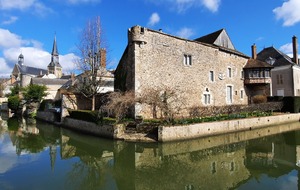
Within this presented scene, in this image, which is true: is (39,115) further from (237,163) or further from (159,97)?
(237,163)

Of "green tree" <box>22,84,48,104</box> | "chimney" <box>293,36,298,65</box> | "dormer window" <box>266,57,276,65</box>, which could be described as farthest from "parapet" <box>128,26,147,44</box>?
"chimney" <box>293,36,298,65</box>

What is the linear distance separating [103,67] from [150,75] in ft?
20.5

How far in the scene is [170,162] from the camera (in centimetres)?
902

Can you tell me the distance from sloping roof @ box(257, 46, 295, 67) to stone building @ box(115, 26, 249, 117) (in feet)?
23.6

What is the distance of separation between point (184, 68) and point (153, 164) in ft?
37.0

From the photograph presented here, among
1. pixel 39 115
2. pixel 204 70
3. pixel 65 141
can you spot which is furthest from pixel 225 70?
pixel 39 115

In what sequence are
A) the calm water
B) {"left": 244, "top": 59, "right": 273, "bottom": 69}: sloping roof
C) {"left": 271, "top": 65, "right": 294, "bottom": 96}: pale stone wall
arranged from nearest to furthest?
the calm water < {"left": 244, "top": 59, "right": 273, "bottom": 69}: sloping roof < {"left": 271, "top": 65, "right": 294, "bottom": 96}: pale stone wall

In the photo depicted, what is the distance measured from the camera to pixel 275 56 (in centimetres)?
2936

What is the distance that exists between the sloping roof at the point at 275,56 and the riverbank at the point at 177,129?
1320 cm

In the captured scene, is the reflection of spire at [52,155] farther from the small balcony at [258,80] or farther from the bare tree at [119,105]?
the small balcony at [258,80]

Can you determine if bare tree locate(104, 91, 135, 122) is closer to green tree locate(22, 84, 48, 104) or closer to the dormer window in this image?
green tree locate(22, 84, 48, 104)

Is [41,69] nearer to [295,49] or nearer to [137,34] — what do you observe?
[137,34]

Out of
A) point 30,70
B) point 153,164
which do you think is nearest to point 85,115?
point 153,164

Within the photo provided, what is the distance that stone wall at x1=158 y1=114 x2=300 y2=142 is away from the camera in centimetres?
1195
